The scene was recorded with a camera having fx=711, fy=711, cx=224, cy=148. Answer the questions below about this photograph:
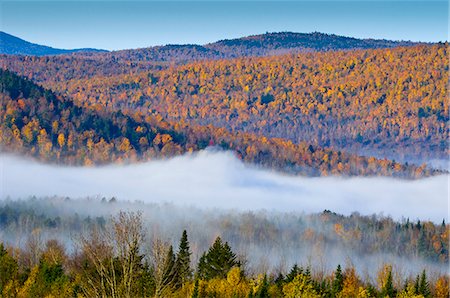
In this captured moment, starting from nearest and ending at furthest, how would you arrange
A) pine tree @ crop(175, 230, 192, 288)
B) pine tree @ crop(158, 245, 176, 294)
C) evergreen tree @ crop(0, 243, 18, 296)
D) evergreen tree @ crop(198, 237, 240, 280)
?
pine tree @ crop(158, 245, 176, 294) → pine tree @ crop(175, 230, 192, 288) → evergreen tree @ crop(0, 243, 18, 296) → evergreen tree @ crop(198, 237, 240, 280)

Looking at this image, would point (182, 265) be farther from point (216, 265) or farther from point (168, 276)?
point (168, 276)

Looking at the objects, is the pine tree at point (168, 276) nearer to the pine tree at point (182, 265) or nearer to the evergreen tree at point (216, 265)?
the pine tree at point (182, 265)

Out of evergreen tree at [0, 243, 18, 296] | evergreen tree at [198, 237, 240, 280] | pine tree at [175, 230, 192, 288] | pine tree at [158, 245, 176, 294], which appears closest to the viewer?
pine tree at [158, 245, 176, 294]

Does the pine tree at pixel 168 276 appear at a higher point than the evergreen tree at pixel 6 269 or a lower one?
higher

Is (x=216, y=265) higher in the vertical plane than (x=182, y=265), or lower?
lower

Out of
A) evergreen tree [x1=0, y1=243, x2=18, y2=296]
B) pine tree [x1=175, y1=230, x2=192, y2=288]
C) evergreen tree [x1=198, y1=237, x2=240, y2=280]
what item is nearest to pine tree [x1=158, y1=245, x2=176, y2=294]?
pine tree [x1=175, y1=230, x2=192, y2=288]

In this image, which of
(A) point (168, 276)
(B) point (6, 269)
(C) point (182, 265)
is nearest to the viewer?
(A) point (168, 276)

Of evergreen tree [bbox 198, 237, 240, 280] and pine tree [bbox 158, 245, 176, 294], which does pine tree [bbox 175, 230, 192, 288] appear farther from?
evergreen tree [bbox 198, 237, 240, 280]

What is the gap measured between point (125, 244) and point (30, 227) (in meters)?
146

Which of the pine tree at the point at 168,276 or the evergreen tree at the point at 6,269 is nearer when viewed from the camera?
the pine tree at the point at 168,276

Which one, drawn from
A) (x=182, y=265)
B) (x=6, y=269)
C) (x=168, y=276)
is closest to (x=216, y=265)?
(x=182, y=265)

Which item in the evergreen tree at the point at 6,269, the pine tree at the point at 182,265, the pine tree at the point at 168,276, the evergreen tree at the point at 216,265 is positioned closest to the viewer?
the pine tree at the point at 168,276

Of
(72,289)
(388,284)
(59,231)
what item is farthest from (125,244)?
(59,231)

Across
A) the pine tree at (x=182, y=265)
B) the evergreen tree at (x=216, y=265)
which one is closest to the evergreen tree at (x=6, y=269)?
the pine tree at (x=182, y=265)
